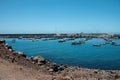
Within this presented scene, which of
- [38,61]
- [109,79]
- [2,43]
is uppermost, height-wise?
[2,43]

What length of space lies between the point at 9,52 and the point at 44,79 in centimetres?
831

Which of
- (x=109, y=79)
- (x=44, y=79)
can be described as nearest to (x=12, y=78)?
(x=44, y=79)

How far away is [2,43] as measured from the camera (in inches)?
1016

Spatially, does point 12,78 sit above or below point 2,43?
below

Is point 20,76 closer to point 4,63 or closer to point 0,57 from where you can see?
point 4,63

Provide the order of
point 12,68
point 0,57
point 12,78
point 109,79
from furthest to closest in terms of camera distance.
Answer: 1. point 109,79
2. point 0,57
3. point 12,68
4. point 12,78

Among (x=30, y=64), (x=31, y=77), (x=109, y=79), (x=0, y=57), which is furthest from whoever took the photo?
(x=109, y=79)

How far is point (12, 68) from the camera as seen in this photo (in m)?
18.0

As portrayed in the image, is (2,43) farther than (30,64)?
Yes

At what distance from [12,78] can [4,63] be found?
3810mm

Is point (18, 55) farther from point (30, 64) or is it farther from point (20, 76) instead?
point (20, 76)

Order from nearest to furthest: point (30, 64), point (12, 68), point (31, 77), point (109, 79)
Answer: point (31, 77) → point (12, 68) → point (30, 64) → point (109, 79)

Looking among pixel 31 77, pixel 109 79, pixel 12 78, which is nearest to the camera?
pixel 12 78

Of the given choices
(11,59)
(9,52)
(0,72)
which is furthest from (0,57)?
(0,72)
